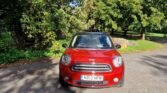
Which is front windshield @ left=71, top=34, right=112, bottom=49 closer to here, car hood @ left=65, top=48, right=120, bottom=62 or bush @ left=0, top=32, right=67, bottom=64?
car hood @ left=65, top=48, right=120, bottom=62

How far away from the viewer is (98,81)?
6.89 metres

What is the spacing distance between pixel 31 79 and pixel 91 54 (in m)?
2.70

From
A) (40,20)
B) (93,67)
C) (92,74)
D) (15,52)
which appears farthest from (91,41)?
(40,20)

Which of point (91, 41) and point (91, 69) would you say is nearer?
point (91, 69)

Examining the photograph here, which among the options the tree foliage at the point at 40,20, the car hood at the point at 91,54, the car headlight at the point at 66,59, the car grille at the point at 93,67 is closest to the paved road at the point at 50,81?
the car grille at the point at 93,67

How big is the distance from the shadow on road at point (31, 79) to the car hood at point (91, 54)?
97 cm

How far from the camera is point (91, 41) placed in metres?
8.33

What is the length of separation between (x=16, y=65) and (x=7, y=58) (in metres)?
0.84

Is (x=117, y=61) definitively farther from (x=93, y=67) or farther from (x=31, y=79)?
(x=31, y=79)

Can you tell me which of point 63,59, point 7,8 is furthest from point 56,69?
point 7,8

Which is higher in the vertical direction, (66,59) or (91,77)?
(66,59)

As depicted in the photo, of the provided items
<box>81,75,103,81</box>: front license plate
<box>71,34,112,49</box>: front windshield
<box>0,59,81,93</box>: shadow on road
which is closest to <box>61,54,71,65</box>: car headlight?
<box>81,75,103,81</box>: front license plate

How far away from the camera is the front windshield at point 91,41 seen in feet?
26.7

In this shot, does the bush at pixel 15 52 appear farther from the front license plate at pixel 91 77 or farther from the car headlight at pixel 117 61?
the car headlight at pixel 117 61
